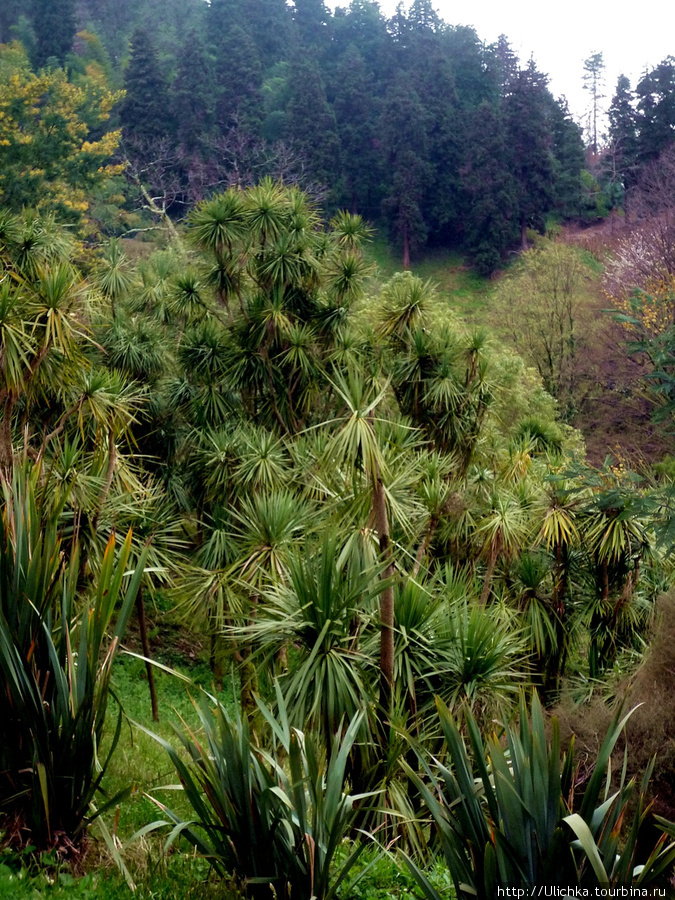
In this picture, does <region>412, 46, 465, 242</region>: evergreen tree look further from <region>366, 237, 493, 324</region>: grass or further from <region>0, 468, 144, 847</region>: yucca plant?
<region>0, 468, 144, 847</region>: yucca plant

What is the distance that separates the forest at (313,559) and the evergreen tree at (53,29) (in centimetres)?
1780

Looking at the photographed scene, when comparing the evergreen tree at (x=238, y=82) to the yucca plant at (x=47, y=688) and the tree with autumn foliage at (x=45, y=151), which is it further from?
the yucca plant at (x=47, y=688)

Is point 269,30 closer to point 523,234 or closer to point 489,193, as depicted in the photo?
point 489,193

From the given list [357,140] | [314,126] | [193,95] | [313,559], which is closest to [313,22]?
[357,140]

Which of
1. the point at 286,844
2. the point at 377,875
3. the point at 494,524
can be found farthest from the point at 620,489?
the point at 286,844

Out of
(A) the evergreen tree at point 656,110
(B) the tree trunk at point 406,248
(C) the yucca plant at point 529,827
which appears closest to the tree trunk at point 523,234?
(B) the tree trunk at point 406,248

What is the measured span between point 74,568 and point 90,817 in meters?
1.07

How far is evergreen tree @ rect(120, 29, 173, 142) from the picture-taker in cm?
3725

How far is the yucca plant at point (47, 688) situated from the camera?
10.6 feet

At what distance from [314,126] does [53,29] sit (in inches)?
668

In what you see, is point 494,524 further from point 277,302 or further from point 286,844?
point 286,844

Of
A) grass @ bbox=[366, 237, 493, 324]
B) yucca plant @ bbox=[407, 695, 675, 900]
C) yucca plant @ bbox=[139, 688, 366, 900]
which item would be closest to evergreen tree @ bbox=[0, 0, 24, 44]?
grass @ bbox=[366, 237, 493, 324]

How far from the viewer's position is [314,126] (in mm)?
38812

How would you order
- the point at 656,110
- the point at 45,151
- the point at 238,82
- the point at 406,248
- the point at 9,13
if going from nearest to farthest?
the point at 45,151
the point at 656,110
the point at 406,248
the point at 238,82
the point at 9,13
